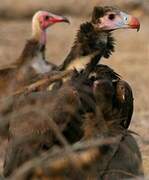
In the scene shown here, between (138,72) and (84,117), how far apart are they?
4623 millimetres

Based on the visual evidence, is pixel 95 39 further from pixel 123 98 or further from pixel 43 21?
pixel 43 21

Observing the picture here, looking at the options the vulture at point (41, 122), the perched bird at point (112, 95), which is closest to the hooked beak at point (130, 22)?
the perched bird at point (112, 95)

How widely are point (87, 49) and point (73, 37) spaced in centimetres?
607

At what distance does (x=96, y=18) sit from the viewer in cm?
561

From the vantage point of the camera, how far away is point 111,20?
18.6 feet

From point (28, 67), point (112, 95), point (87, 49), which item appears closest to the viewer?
point (112, 95)

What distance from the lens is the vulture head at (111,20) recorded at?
5559 millimetres

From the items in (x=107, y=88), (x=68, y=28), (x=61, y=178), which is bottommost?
(x=68, y=28)

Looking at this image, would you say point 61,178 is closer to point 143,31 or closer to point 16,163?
point 16,163

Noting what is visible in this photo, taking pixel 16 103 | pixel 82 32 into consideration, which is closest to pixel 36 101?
pixel 16 103

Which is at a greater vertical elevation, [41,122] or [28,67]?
[41,122]

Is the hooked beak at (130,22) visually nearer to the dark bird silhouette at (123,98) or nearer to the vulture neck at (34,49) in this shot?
the dark bird silhouette at (123,98)

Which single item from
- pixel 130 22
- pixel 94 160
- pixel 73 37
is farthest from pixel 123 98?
pixel 73 37

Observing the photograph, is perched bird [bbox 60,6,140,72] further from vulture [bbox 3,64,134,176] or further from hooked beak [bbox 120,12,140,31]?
vulture [bbox 3,64,134,176]
